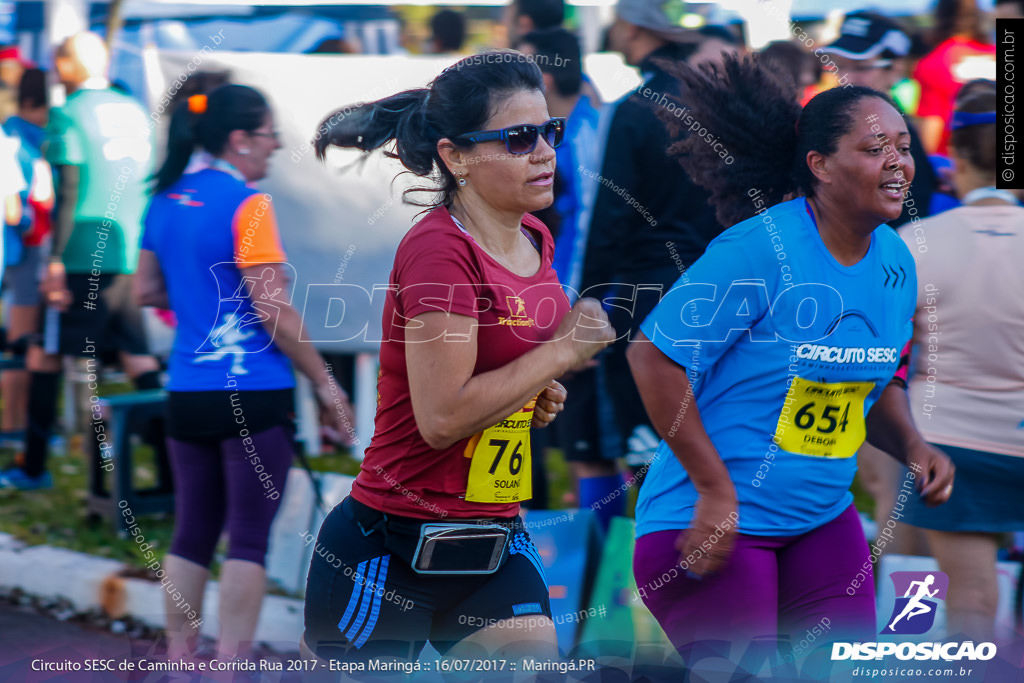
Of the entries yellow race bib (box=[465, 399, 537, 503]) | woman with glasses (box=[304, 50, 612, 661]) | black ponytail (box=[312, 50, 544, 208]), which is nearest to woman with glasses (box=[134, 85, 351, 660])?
black ponytail (box=[312, 50, 544, 208])

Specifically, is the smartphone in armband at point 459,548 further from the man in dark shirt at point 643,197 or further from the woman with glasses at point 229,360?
the man in dark shirt at point 643,197

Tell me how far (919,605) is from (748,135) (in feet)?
5.33

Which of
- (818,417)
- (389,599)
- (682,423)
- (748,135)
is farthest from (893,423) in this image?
(389,599)

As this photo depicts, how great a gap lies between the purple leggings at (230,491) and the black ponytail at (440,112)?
4.12 feet

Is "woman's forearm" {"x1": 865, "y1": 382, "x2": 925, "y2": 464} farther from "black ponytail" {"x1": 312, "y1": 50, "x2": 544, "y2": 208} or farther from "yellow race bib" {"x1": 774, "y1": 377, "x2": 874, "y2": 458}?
"black ponytail" {"x1": 312, "y1": 50, "x2": 544, "y2": 208}

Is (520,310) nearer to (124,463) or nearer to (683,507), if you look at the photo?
(683,507)

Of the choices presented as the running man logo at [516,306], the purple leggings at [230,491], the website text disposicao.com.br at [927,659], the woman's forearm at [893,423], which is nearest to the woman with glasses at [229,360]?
the purple leggings at [230,491]

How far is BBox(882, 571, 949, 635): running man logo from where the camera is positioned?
332 cm

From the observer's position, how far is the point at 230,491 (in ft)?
11.4

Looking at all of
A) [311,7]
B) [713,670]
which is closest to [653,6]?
[713,670]

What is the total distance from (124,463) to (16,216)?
1854 mm

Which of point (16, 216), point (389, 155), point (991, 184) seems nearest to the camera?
point (389, 155)

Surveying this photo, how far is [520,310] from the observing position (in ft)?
7.55

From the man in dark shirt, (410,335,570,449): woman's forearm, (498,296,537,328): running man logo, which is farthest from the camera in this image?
the man in dark shirt
